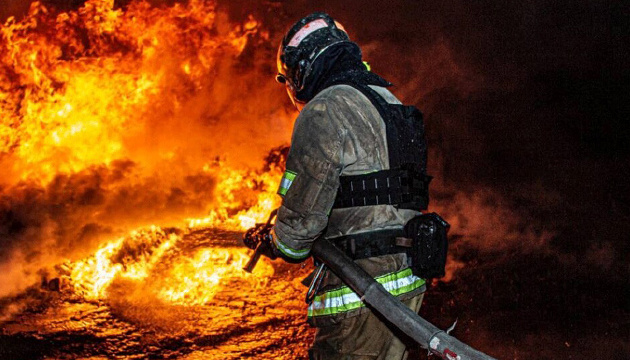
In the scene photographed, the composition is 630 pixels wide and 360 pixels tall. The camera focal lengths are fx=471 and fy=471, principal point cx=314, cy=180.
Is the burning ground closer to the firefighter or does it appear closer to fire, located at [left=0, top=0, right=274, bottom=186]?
fire, located at [left=0, top=0, right=274, bottom=186]

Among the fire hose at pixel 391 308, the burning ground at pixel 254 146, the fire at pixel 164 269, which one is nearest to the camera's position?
the fire hose at pixel 391 308

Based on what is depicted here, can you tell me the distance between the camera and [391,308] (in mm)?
2156

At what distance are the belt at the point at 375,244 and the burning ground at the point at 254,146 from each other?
286cm

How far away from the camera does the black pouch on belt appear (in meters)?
2.39

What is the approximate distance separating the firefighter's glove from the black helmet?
0.84m

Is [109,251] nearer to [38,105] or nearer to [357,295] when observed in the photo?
[38,105]

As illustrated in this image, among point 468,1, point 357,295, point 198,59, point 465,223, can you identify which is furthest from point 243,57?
point 357,295

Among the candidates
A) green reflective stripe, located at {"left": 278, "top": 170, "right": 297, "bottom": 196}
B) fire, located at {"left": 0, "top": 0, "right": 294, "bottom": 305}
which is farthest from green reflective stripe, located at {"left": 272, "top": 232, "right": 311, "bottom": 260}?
fire, located at {"left": 0, "top": 0, "right": 294, "bottom": 305}

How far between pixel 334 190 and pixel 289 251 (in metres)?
0.42

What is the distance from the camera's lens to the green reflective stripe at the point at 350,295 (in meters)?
2.38

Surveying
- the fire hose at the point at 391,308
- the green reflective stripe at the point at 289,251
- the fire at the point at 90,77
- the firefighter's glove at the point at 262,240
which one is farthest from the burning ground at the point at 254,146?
the fire hose at the point at 391,308

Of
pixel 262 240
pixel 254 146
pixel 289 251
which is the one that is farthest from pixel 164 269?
pixel 289 251

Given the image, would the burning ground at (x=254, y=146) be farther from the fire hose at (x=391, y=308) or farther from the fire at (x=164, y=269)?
the fire hose at (x=391, y=308)

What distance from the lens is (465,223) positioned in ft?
21.3
